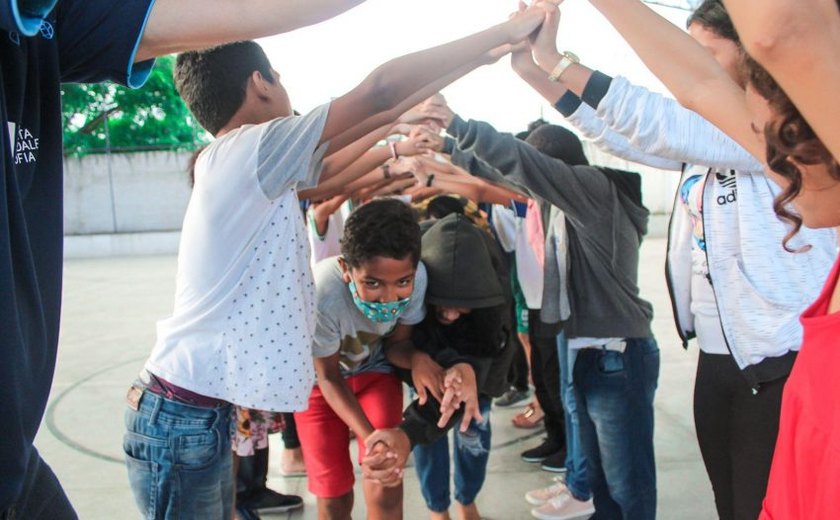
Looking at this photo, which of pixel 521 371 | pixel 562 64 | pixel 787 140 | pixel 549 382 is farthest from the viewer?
pixel 521 371

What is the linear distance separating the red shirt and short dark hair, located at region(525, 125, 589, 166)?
167 centimetres

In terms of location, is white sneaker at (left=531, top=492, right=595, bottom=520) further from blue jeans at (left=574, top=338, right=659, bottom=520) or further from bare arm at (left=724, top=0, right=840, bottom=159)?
bare arm at (left=724, top=0, right=840, bottom=159)

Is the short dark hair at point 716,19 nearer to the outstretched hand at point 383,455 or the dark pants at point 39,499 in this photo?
the outstretched hand at point 383,455

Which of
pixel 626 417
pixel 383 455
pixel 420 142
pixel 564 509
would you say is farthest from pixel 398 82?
pixel 564 509

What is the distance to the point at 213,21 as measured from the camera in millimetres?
1207

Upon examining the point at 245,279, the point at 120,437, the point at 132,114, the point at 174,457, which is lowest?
the point at 120,437

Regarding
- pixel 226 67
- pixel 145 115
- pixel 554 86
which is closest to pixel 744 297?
pixel 554 86

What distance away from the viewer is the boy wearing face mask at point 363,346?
2250mm

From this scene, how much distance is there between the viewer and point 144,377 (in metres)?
1.82

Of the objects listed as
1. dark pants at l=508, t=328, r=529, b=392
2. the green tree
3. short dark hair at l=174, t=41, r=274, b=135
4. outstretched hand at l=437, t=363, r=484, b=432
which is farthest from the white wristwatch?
the green tree

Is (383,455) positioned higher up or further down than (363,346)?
further down

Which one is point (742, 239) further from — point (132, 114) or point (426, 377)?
point (132, 114)

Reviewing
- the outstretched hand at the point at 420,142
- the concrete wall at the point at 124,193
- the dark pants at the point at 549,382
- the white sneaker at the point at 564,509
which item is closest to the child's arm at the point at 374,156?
the outstretched hand at the point at 420,142

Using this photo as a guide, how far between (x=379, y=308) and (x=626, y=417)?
94 centimetres
